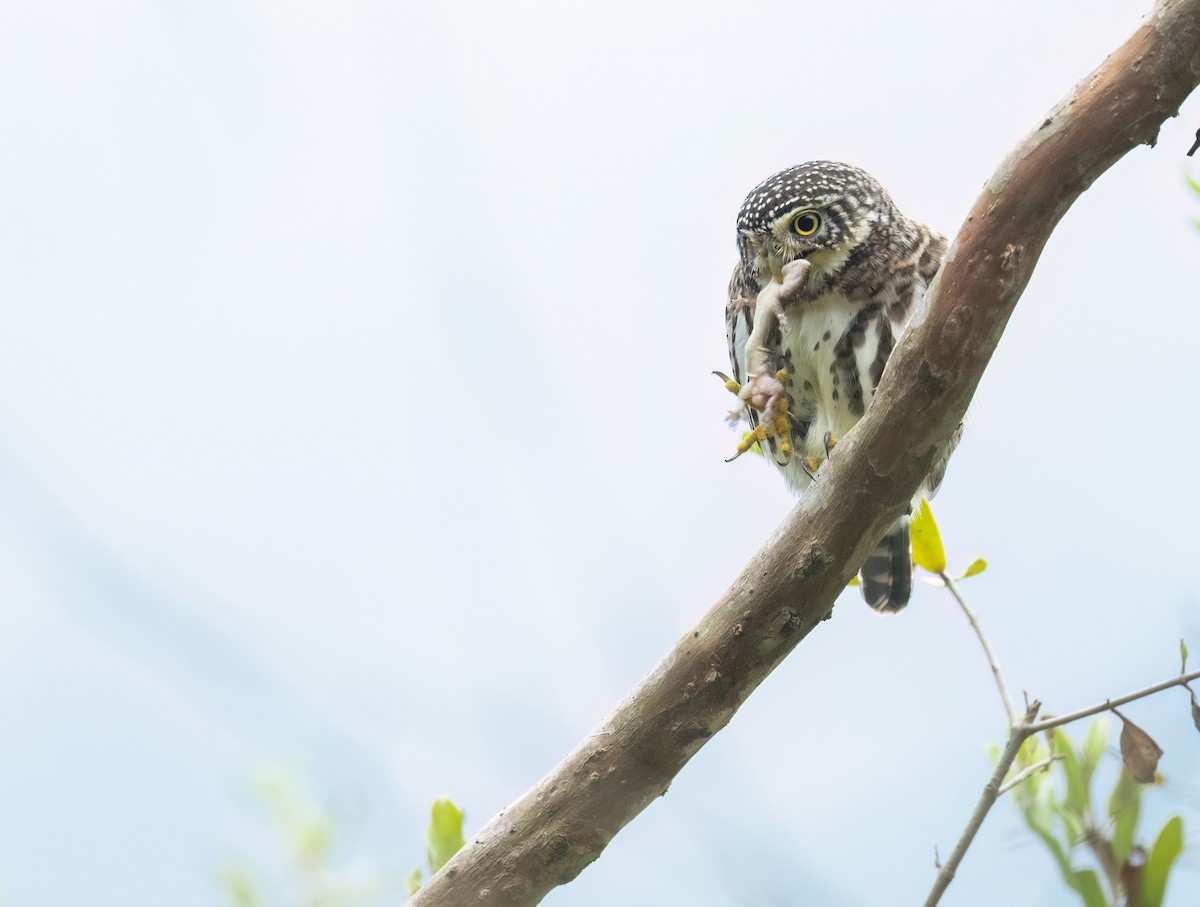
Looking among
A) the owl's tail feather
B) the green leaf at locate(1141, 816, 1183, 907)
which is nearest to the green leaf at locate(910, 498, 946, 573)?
the owl's tail feather

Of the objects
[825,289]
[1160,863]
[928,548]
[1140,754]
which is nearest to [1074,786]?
[1140,754]

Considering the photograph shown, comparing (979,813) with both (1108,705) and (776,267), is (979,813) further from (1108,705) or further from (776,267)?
(776,267)

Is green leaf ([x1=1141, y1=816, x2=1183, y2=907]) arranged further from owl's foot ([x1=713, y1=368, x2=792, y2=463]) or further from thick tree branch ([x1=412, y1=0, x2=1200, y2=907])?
owl's foot ([x1=713, y1=368, x2=792, y2=463])

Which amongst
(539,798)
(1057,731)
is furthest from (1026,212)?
(539,798)

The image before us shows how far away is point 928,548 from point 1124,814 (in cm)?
101

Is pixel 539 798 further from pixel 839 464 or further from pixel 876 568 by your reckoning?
pixel 876 568

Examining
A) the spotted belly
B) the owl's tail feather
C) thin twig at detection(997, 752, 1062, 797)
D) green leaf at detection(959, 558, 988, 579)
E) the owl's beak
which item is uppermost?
the owl's beak

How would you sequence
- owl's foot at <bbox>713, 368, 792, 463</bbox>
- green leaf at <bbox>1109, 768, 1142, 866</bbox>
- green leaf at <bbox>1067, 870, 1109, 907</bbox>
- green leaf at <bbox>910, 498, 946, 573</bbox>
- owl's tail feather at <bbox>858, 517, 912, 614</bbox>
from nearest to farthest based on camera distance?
1. green leaf at <bbox>1067, 870, 1109, 907</bbox>
2. green leaf at <bbox>1109, 768, 1142, 866</bbox>
3. green leaf at <bbox>910, 498, 946, 573</bbox>
4. owl's foot at <bbox>713, 368, 792, 463</bbox>
5. owl's tail feather at <bbox>858, 517, 912, 614</bbox>

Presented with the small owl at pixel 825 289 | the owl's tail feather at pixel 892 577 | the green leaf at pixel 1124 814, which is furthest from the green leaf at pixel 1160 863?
the owl's tail feather at pixel 892 577

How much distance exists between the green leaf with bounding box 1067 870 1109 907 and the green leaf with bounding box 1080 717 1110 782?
0.55 meters

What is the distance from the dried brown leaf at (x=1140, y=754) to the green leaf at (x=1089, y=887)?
376 millimetres

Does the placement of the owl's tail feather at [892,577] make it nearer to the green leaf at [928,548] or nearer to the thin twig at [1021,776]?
the green leaf at [928,548]

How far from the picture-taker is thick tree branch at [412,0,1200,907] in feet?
7.04

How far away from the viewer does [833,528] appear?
93.6 inches
